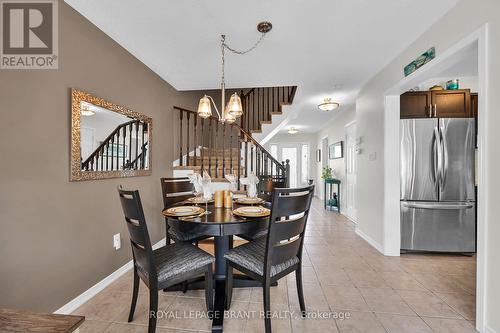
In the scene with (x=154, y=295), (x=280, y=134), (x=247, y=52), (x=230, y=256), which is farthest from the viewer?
(x=280, y=134)

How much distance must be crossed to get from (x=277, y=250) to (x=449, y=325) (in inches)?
57.6

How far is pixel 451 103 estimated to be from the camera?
2.96 meters

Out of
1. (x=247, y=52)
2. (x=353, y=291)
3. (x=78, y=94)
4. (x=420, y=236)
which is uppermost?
(x=247, y=52)

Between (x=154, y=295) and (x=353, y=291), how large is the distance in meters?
1.75

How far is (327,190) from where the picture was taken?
259 inches

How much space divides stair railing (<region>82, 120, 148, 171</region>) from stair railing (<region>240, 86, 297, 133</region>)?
234 cm

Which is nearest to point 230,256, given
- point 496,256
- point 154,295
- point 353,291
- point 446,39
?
point 154,295

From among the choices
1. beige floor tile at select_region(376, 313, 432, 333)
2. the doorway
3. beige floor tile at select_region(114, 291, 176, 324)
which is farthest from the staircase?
the doorway

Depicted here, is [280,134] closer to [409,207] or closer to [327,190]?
[327,190]

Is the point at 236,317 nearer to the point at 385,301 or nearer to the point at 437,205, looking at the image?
the point at 385,301

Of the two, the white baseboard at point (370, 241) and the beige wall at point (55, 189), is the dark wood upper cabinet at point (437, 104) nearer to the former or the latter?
the white baseboard at point (370, 241)

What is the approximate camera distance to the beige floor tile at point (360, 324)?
1624 mm

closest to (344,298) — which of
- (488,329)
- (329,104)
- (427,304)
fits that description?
(427,304)

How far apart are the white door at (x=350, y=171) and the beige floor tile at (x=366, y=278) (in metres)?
2.57
